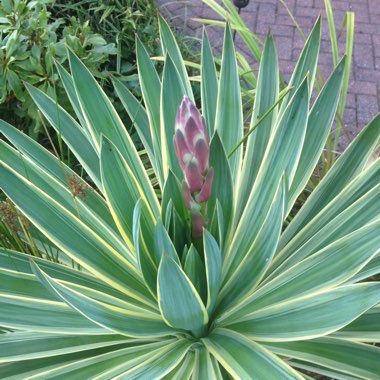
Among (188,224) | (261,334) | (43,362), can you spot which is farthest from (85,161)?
(261,334)

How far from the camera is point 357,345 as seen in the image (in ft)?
3.70

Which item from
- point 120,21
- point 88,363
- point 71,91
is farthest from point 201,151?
point 120,21

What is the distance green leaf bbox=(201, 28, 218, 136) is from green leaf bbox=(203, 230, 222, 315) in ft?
1.76

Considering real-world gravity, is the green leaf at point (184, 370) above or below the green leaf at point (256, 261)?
below

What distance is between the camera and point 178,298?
3.22 feet

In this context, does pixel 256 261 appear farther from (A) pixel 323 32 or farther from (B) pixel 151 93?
(A) pixel 323 32

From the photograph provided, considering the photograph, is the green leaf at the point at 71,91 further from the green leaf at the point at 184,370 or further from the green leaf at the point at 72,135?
the green leaf at the point at 184,370

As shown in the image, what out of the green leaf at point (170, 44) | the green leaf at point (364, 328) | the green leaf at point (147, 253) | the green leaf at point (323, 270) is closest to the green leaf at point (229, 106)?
the green leaf at point (170, 44)

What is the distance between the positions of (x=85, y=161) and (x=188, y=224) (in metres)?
0.41

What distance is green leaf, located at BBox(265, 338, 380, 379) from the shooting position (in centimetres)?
110

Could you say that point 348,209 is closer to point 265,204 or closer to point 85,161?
point 265,204

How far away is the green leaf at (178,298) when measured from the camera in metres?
0.91

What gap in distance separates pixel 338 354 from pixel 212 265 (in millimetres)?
354

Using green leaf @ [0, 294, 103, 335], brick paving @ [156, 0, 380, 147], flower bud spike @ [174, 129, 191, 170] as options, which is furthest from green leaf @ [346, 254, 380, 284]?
brick paving @ [156, 0, 380, 147]
